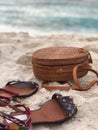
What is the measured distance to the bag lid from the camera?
8.45 feet

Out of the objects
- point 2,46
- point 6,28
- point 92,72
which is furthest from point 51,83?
point 6,28

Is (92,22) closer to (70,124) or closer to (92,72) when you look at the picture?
(92,72)

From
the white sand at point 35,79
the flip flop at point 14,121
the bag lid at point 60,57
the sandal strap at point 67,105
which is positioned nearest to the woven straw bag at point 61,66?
the bag lid at point 60,57

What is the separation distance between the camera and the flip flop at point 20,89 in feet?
7.93

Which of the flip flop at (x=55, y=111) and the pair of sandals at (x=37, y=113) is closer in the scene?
the pair of sandals at (x=37, y=113)

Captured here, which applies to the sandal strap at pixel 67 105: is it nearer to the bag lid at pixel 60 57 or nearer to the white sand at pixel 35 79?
the white sand at pixel 35 79

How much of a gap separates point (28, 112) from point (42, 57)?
2.24ft

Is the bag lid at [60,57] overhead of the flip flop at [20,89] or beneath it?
overhead

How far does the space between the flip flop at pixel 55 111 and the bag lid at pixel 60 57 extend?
1.28 feet

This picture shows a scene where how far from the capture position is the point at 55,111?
2.14 metres

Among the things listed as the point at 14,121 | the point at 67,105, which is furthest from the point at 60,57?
the point at 14,121

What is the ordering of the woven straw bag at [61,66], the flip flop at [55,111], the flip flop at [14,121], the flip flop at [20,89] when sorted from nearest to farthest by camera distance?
1. the flip flop at [14,121]
2. the flip flop at [55,111]
3. the flip flop at [20,89]
4. the woven straw bag at [61,66]

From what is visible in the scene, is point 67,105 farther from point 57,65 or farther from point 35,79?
point 35,79

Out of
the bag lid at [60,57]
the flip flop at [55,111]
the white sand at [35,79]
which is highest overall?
the bag lid at [60,57]
